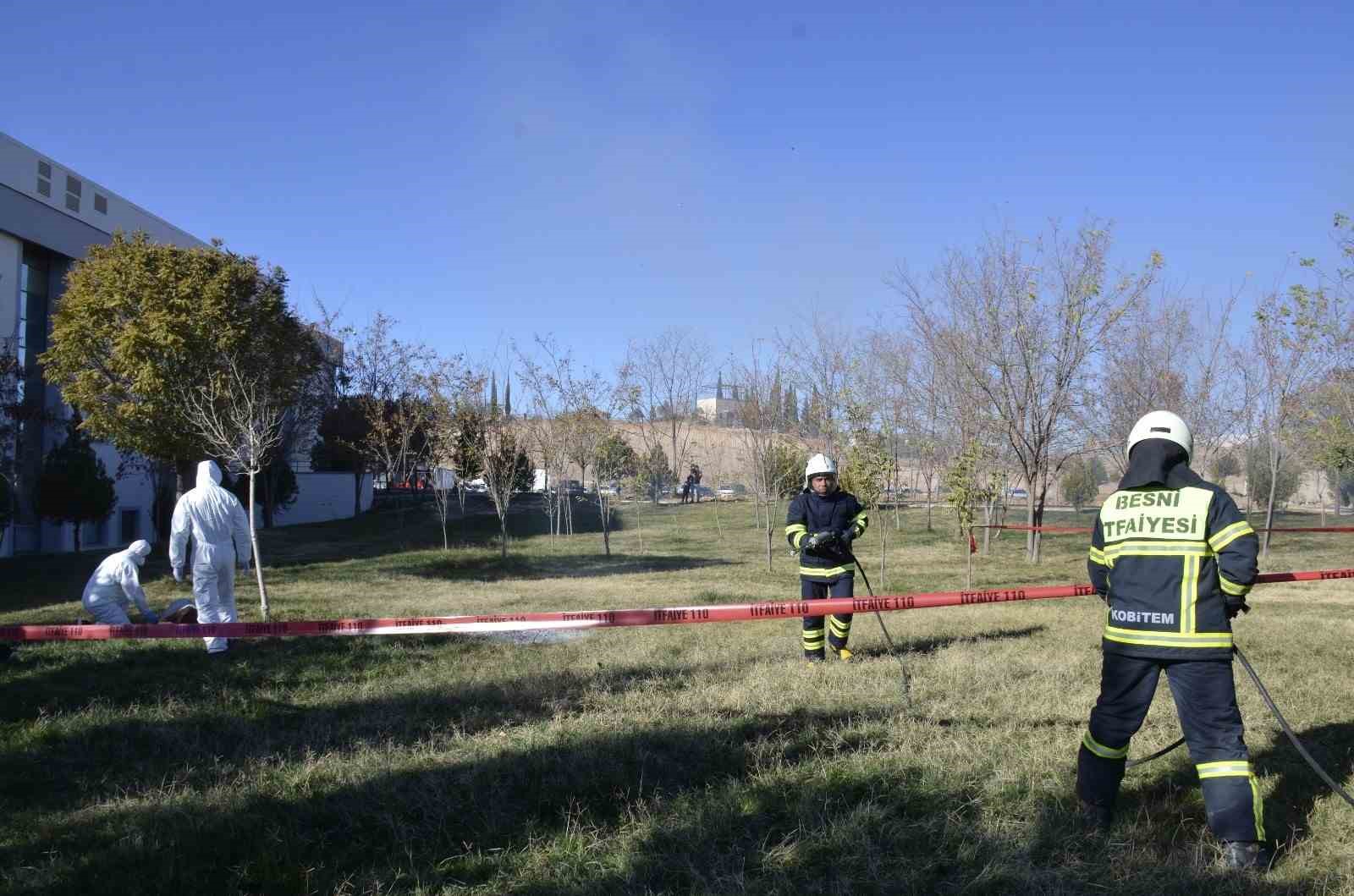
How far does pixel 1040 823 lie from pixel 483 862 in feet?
8.03

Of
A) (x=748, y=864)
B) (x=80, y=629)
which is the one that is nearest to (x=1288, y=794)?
(x=748, y=864)

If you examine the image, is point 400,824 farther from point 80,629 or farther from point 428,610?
point 428,610

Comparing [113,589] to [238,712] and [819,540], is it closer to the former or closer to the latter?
[238,712]

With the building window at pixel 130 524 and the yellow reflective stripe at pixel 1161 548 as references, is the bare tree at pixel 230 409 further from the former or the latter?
the building window at pixel 130 524

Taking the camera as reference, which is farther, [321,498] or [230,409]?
[321,498]

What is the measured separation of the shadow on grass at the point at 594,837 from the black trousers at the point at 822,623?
2.82 metres

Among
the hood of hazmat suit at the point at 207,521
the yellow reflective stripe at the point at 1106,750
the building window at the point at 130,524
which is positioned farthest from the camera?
the building window at the point at 130,524

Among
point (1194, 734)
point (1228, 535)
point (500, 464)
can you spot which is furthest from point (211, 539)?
point (500, 464)

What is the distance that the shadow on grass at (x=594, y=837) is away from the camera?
354cm

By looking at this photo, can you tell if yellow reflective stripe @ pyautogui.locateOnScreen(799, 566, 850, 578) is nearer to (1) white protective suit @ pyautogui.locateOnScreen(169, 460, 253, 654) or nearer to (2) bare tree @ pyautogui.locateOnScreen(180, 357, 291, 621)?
(1) white protective suit @ pyautogui.locateOnScreen(169, 460, 253, 654)

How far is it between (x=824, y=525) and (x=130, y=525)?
94.3 ft

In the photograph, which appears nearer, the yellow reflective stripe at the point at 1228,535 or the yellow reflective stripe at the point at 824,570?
the yellow reflective stripe at the point at 1228,535

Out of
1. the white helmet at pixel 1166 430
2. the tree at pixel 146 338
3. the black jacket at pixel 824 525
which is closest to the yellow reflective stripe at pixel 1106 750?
the white helmet at pixel 1166 430

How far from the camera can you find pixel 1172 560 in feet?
12.9
